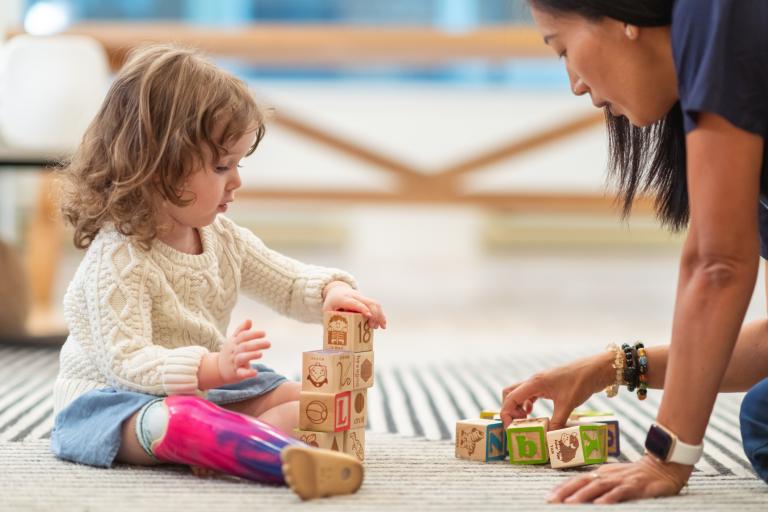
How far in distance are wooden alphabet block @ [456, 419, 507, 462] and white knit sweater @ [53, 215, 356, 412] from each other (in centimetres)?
23

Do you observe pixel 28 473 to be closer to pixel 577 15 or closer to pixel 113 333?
pixel 113 333

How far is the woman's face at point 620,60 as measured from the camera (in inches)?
39.3

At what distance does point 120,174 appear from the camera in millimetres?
1153

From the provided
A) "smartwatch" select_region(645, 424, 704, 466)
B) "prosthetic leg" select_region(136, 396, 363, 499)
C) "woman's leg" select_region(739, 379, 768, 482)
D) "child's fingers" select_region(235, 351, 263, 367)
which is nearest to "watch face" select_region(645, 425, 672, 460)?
"smartwatch" select_region(645, 424, 704, 466)

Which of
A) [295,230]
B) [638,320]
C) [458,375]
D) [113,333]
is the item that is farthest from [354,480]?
[295,230]

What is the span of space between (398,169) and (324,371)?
1905 mm

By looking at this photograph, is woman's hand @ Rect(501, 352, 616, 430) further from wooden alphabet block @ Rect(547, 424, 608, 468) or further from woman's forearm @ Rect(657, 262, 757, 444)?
woman's forearm @ Rect(657, 262, 757, 444)

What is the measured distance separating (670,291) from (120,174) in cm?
268

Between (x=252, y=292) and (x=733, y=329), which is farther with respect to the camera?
(x=252, y=292)

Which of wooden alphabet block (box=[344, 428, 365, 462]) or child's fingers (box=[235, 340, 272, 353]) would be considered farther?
wooden alphabet block (box=[344, 428, 365, 462])

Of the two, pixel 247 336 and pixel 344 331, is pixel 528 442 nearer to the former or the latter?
pixel 344 331

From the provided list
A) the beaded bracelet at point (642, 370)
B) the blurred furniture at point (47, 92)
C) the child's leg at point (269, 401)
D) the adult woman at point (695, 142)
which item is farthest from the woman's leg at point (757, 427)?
the blurred furniture at point (47, 92)

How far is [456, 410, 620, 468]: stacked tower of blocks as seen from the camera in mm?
1146

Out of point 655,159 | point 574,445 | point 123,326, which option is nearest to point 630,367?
point 574,445
